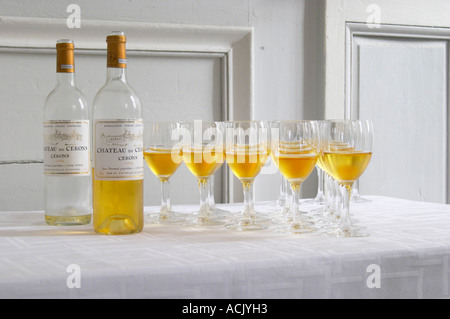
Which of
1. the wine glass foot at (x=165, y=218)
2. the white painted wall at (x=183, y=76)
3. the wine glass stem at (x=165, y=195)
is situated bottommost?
the wine glass foot at (x=165, y=218)

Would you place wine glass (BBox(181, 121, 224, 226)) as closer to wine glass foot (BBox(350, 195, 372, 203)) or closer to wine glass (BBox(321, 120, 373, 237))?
wine glass (BBox(321, 120, 373, 237))

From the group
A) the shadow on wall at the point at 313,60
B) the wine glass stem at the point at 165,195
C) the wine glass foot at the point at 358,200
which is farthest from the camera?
the shadow on wall at the point at 313,60

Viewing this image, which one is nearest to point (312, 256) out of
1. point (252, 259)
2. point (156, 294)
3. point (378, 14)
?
point (252, 259)

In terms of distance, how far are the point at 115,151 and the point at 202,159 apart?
18 centimetres

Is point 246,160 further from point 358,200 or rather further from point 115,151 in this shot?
point 358,200

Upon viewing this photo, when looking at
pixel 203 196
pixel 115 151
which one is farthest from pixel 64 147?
pixel 203 196

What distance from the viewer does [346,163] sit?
0.89m

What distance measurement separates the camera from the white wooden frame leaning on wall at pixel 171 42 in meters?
1.58

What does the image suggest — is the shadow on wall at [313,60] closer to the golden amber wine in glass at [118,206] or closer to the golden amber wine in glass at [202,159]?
the golden amber wine in glass at [202,159]

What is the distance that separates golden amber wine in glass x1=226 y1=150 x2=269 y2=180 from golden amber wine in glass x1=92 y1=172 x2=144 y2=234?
0.16m

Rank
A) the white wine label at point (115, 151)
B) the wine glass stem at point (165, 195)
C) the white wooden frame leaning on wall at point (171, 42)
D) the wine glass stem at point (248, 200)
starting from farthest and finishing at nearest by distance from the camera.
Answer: the white wooden frame leaning on wall at point (171, 42) < the wine glass stem at point (165, 195) < the wine glass stem at point (248, 200) < the white wine label at point (115, 151)

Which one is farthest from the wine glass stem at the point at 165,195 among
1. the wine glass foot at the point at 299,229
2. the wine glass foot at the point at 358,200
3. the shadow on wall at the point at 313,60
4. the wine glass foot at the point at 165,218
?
the shadow on wall at the point at 313,60
